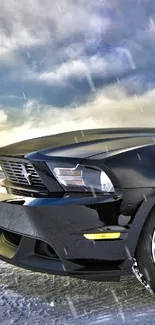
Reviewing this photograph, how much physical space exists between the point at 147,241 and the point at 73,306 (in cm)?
64

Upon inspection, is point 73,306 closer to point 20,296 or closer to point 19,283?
point 20,296

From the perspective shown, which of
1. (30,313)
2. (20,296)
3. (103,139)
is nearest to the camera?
(30,313)

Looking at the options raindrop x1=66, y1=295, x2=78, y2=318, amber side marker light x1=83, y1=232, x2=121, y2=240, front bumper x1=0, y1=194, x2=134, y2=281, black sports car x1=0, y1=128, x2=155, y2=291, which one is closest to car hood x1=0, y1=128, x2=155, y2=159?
black sports car x1=0, y1=128, x2=155, y2=291

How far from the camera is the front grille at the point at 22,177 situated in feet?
9.61

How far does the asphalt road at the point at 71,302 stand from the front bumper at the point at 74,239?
8.6 inches

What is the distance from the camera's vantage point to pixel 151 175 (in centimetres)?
280

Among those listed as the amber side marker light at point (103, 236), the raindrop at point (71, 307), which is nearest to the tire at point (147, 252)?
the amber side marker light at point (103, 236)

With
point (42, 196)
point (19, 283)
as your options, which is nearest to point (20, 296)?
point (19, 283)

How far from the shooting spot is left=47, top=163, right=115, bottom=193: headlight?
275 centimetres

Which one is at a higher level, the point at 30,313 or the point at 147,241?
the point at 147,241

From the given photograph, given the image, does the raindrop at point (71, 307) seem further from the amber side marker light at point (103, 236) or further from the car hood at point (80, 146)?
the car hood at point (80, 146)

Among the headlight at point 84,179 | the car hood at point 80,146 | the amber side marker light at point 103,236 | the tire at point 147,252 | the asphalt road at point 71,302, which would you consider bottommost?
the asphalt road at point 71,302

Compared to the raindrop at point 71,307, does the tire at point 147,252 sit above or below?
above

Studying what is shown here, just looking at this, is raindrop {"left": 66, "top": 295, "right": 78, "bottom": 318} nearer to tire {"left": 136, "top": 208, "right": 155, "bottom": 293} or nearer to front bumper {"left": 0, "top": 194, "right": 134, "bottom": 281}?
front bumper {"left": 0, "top": 194, "right": 134, "bottom": 281}
